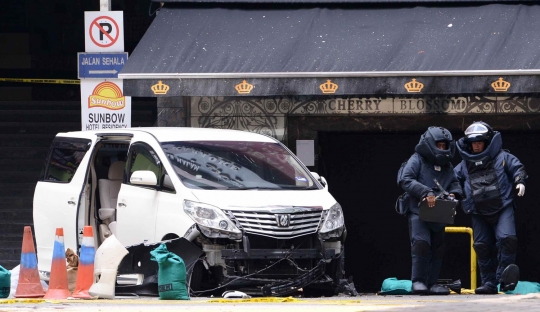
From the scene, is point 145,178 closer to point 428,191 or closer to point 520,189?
point 428,191

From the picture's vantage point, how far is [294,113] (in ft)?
53.6

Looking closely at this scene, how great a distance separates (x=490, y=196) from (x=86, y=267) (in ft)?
13.3

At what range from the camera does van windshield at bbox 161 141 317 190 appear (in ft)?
37.4

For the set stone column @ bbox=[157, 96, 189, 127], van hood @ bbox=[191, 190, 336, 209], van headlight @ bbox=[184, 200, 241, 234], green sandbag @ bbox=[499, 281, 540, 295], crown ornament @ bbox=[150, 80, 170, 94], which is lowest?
green sandbag @ bbox=[499, 281, 540, 295]

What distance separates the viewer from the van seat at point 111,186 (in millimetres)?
12766

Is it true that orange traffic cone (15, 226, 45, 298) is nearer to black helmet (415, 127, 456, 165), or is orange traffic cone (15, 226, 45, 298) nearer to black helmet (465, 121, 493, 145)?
black helmet (415, 127, 456, 165)

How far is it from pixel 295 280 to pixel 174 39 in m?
5.54

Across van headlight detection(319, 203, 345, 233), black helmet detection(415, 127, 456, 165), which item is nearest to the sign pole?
black helmet detection(415, 127, 456, 165)

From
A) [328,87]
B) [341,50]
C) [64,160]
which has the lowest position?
[64,160]

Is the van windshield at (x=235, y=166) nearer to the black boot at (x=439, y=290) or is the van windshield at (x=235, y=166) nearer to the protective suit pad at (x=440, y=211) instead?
the protective suit pad at (x=440, y=211)

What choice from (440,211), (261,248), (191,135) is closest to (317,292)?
(261,248)

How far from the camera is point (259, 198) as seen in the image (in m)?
11.0

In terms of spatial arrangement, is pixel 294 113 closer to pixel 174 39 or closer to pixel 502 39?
pixel 174 39

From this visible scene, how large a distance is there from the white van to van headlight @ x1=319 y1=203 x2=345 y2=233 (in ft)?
0.04
